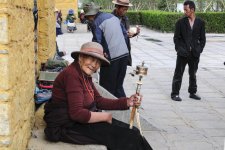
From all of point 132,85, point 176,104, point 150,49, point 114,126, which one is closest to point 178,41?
point 176,104

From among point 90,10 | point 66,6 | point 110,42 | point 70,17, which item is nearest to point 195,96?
point 110,42

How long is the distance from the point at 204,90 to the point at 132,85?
152 centimetres

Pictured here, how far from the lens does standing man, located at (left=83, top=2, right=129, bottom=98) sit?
614cm

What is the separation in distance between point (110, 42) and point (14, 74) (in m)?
3.33

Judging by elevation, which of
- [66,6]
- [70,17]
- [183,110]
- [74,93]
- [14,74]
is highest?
[66,6]

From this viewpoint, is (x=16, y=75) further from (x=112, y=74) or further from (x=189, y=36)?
(x=189, y=36)

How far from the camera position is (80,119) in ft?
12.2

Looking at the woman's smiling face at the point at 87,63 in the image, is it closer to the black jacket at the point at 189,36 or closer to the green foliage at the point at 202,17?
the black jacket at the point at 189,36

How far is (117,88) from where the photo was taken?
21.4 ft

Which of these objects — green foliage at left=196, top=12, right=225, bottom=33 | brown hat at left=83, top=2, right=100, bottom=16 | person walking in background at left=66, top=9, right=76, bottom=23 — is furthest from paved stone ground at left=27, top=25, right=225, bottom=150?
green foliage at left=196, top=12, right=225, bottom=33

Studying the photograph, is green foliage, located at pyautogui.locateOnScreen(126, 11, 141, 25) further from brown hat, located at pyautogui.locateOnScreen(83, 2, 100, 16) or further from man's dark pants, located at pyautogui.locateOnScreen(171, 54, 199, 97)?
brown hat, located at pyautogui.locateOnScreen(83, 2, 100, 16)

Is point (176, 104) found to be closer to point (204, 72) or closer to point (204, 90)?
point (204, 90)

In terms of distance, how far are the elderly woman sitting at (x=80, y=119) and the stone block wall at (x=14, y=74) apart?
0.25 meters

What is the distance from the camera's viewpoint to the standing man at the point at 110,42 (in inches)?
242
